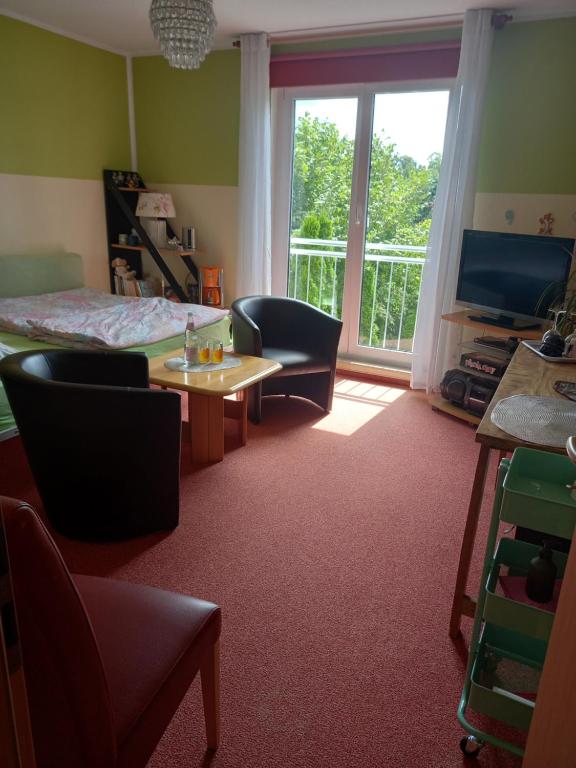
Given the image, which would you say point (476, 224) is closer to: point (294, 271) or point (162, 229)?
point (294, 271)

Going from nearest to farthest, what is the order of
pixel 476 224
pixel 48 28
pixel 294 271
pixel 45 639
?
pixel 45 639 < pixel 476 224 < pixel 48 28 < pixel 294 271

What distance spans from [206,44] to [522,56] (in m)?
2.27

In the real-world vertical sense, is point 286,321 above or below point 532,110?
below

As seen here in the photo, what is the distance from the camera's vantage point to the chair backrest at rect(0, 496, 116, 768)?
0.77 m

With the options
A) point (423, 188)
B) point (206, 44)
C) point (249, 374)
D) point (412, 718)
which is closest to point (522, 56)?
point (423, 188)

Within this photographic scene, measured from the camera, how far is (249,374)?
2.91m

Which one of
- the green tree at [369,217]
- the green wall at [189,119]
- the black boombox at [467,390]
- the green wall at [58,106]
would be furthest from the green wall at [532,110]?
the green wall at [58,106]

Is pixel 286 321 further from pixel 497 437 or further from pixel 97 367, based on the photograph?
pixel 497 437

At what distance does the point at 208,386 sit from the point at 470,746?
1815 mm

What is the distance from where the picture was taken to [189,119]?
480 cm

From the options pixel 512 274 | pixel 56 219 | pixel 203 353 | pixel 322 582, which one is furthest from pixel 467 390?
pixel 56 219

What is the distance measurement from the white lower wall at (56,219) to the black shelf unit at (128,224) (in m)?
0.07

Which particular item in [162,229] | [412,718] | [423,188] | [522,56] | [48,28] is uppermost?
[48,28]

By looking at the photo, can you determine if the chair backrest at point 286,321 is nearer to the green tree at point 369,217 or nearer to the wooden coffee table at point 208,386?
the wooden coffee table at point 208,386
